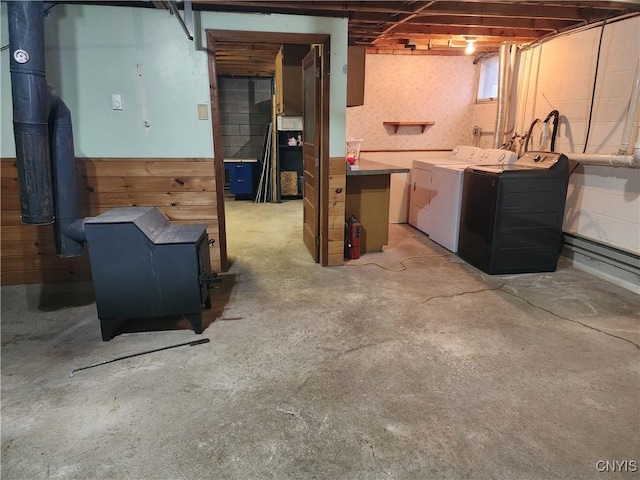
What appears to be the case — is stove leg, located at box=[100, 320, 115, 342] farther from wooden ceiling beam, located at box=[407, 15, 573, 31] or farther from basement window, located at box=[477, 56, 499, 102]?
basement window, located at box=[477, 56, 499, 102]

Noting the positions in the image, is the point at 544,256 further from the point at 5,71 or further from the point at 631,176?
the point at 5,71

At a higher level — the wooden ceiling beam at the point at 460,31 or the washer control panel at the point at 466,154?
the wooden ceiling beam at the point at 460,31

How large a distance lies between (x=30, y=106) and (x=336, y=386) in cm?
240

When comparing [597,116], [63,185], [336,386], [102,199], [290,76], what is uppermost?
[290,76]

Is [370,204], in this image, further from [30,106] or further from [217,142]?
[30,106]

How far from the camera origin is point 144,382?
2.10 metres

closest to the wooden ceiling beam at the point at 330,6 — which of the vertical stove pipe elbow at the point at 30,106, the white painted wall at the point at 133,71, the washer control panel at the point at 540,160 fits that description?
the white painted wall at the point at 133,71

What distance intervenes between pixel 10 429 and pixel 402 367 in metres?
1.90

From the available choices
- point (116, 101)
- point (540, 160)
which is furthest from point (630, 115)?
point (116, 101)

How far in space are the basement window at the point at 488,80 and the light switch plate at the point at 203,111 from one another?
365 cm

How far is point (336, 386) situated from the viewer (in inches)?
81.8

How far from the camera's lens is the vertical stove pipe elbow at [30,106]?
7.59 feet

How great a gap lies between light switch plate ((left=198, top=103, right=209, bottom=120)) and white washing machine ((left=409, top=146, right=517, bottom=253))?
8.20ft

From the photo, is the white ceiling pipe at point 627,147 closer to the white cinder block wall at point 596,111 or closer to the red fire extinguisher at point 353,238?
the white cinder block wall at point 596,111
